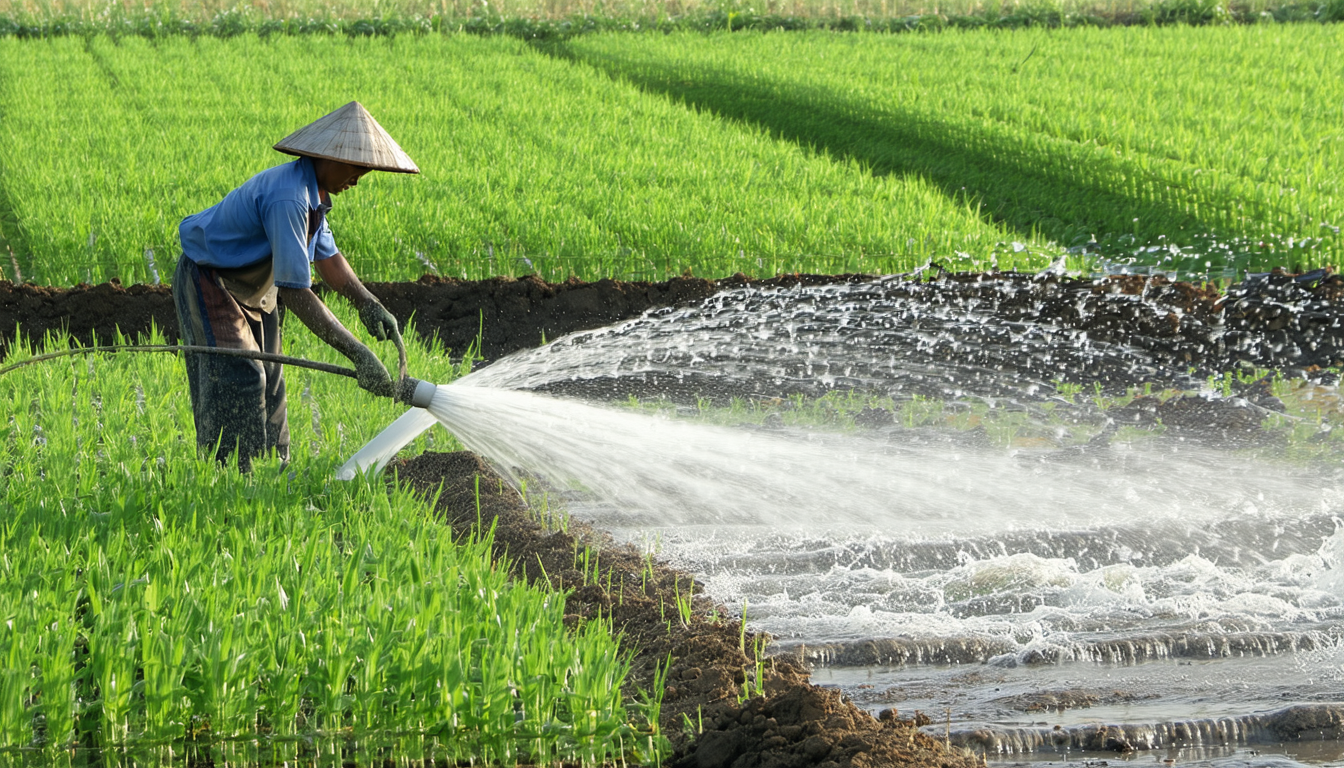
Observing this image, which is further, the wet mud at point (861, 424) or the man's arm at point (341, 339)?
the man's arm at point (341, 339)

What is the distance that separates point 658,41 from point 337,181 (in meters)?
15.0

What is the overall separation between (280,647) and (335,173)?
170 cm

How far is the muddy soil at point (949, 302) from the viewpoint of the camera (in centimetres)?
685

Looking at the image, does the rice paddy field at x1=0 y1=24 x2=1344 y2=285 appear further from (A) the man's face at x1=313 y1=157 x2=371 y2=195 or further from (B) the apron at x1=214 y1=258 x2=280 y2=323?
(A) the man's face at x1=313 y1=157 x2=371 y2=195

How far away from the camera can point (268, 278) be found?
4.12 m

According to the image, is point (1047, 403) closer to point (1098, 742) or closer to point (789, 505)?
point (789, 505)

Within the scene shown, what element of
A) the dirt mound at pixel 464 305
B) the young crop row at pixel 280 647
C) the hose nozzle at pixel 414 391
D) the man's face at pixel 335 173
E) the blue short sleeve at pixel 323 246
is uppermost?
the man's face at pixel 335 173

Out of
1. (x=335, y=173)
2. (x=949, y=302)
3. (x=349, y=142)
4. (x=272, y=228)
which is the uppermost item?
(x=349, y=142)

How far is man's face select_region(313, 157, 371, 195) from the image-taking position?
374 centimetres

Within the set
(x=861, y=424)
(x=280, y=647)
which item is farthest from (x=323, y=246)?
(x=861, y=424)

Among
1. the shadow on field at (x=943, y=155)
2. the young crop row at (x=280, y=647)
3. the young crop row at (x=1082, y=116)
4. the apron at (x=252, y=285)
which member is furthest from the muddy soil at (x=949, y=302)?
the young crop row at (x=280, y=647)

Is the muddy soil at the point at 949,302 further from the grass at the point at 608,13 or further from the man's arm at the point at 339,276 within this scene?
the grass at the point at 608,13

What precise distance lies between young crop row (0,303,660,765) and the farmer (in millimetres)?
594

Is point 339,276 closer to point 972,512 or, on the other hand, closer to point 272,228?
point 272,228
